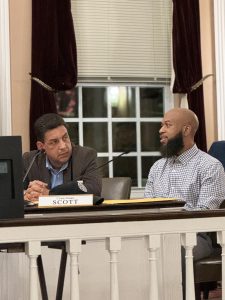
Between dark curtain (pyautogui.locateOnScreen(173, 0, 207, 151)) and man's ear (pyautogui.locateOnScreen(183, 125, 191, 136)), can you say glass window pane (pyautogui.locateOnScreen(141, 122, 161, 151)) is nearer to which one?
dark curtain (pyautogui.locateOnScreen(173, 0, 207, 151))

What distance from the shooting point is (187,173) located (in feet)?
12.2

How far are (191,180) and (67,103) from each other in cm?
244

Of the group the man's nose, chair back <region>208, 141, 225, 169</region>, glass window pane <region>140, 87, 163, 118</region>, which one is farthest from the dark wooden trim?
glass window pane <region>140, 87, 163, 118</region>

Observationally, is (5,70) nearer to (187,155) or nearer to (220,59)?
(220,59)

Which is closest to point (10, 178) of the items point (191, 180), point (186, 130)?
point (191, 180)

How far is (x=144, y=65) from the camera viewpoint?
19.5ft

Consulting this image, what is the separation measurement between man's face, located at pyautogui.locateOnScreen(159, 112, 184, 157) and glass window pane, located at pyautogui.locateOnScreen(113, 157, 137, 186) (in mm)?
2016

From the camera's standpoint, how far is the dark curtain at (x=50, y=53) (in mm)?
5512

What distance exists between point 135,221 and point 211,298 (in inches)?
96.1

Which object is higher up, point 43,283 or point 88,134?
point 88,134

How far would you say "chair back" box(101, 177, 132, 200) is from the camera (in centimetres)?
386

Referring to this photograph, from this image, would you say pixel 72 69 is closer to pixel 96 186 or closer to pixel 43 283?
pixel 96 186

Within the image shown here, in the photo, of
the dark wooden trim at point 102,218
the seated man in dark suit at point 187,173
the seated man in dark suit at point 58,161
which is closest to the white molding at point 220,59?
the seated man in dark suit at point 187,173

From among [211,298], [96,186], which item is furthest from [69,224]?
[211,298]
